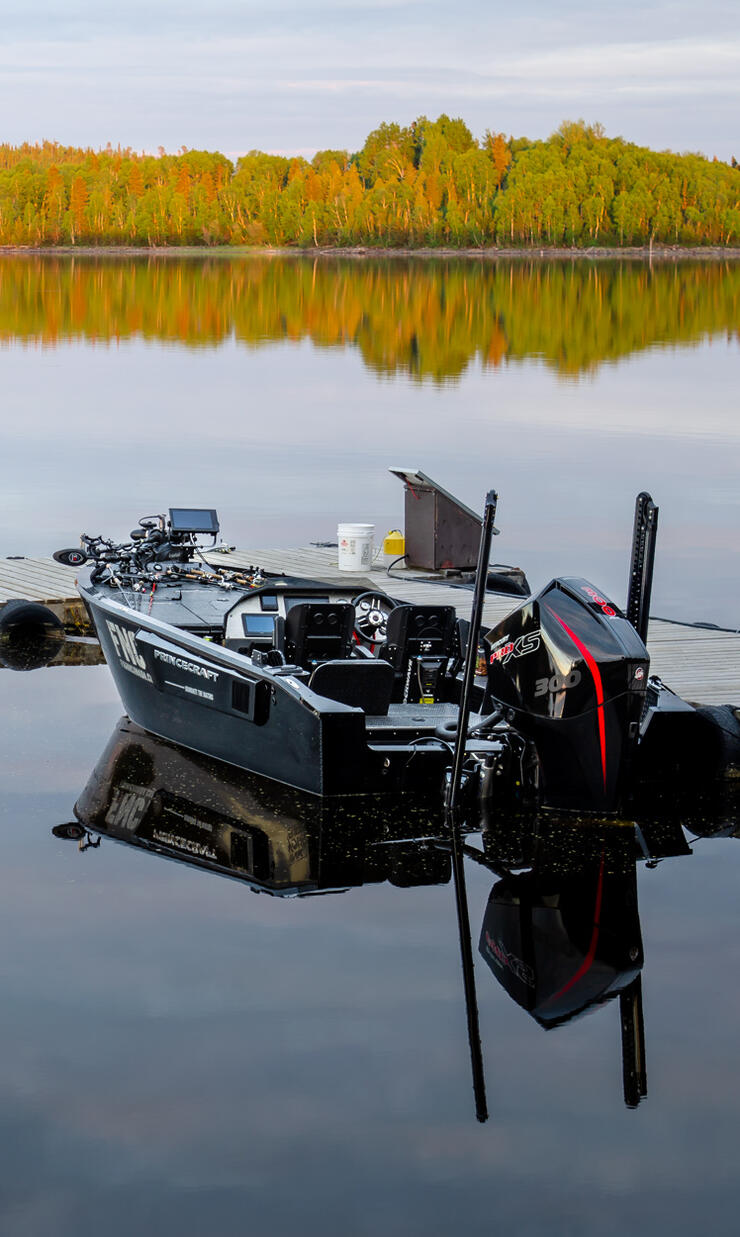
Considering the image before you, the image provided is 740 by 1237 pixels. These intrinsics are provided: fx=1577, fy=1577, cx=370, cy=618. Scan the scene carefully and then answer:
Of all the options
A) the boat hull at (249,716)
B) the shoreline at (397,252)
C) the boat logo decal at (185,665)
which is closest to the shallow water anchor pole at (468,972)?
the boat hull at (249,716)

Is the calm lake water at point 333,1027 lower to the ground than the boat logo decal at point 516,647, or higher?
lower

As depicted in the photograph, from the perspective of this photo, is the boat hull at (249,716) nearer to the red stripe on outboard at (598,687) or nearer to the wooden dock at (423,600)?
the red stripe on outboard at (598,687)

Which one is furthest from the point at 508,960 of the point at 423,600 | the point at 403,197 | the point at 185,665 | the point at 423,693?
the point at 403,197

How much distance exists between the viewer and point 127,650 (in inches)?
387

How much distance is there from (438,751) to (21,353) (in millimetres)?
45172

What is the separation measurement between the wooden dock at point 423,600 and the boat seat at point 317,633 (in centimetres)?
76

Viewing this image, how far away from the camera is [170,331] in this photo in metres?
60.0

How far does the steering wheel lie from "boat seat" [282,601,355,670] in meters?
0.35

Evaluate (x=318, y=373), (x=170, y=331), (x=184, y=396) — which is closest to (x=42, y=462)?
(x=184, y=396)

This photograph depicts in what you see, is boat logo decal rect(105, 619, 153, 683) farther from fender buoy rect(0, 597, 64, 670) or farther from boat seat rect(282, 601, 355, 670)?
fender buoy rect(0, 597, 64, 670)

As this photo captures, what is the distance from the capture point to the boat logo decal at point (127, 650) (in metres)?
9.65

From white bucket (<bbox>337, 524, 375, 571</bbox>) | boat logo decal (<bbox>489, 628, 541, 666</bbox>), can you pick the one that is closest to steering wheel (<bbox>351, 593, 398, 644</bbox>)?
boat logo decal (<bbox>489, 628, 541, 666</bbox>)

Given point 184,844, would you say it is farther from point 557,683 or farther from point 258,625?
point 557,683

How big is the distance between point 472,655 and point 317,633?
1.50m
